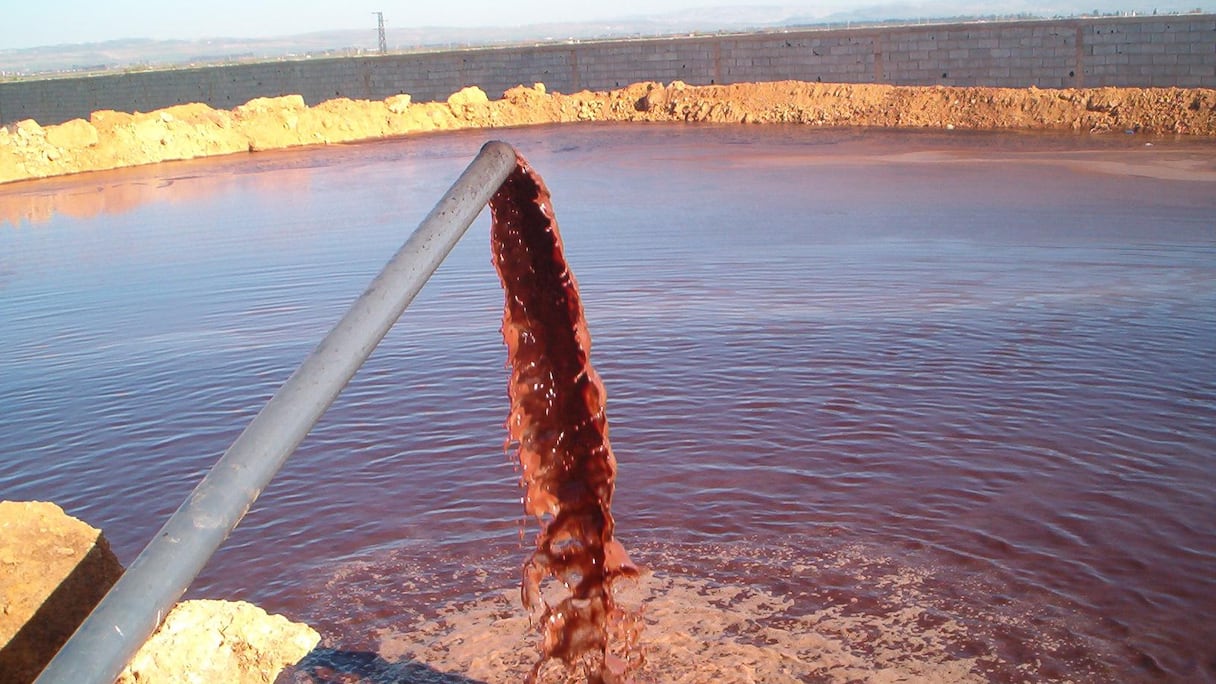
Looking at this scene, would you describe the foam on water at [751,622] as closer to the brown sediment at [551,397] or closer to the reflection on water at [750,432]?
the reflection on water at [750,432]

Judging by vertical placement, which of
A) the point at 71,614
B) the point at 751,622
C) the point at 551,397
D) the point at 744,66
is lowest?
the point at 751,622

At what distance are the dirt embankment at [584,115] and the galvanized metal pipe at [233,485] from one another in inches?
916

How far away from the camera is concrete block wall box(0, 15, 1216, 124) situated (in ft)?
82.6

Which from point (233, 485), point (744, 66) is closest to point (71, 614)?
point (233, 485)

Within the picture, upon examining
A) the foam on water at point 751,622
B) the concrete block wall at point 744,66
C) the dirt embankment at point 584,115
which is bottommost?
the foam on water at point 751,622

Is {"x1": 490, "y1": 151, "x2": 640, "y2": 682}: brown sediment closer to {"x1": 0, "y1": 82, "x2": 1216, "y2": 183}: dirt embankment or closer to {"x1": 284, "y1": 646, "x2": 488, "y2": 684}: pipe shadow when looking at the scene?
{"x1": 284, "y1": 646, "x2": 488, "y2": 684}: pipe shadow

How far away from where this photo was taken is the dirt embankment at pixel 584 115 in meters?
23.8

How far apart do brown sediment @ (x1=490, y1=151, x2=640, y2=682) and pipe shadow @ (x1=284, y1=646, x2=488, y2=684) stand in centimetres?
137

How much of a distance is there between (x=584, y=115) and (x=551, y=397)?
31.5 m

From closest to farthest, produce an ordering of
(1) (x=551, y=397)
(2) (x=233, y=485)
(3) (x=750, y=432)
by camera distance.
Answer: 1. (2) (x=233, y=485)
2. (1) (x=551, y=397)
3. (3) (x=750, y=432)

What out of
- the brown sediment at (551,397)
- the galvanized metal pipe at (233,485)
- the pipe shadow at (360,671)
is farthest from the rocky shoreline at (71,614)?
the galvanized metal pipe at (233,485)

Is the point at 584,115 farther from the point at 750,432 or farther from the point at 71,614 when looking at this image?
the point at 71,614

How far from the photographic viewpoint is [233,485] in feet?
4.90

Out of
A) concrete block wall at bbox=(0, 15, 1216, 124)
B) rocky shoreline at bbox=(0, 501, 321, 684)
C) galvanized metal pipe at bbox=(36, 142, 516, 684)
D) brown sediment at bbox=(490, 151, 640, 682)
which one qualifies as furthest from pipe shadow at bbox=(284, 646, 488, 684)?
concrete block wall at bbox=(0, 15, 1216, 124)
